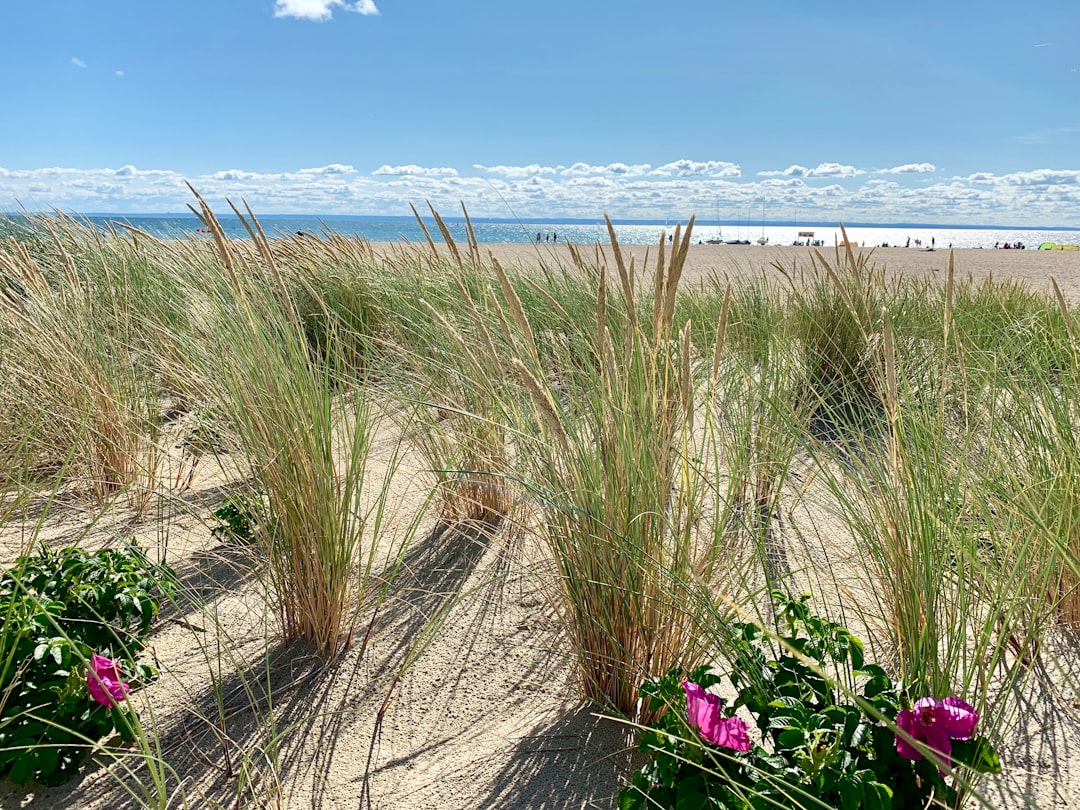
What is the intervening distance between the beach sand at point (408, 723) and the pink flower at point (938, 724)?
0.23 metres

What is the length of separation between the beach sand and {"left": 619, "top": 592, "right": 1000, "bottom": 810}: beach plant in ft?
0.71

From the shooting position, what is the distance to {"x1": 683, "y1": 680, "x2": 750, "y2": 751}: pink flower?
1116 millimetres

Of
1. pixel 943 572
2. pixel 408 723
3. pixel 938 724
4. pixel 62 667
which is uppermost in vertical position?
pixel 943 572

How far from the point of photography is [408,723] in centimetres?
157

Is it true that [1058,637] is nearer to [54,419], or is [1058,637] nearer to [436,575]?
[436,575]

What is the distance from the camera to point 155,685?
1.67 metres

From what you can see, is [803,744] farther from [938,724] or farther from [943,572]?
[943,572]

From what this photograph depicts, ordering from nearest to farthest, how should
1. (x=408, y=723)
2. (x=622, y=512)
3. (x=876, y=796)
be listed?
(x=876, y=796)
(x=622, y=512)
(x=408, y=723)

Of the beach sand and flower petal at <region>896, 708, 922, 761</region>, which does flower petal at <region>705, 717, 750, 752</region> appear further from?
the beach sand

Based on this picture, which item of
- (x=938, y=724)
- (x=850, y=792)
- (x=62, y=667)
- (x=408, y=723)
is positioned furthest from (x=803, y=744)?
(x=62, y=667)

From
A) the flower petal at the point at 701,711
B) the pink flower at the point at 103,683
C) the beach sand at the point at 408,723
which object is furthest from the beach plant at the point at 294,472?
the flower petal at the point at 701,711

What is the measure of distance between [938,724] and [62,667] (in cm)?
148

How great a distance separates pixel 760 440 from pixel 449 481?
1.06 m

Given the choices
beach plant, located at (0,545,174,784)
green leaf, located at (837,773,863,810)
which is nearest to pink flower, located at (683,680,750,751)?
green leaf, located at (837,773,863,810)
